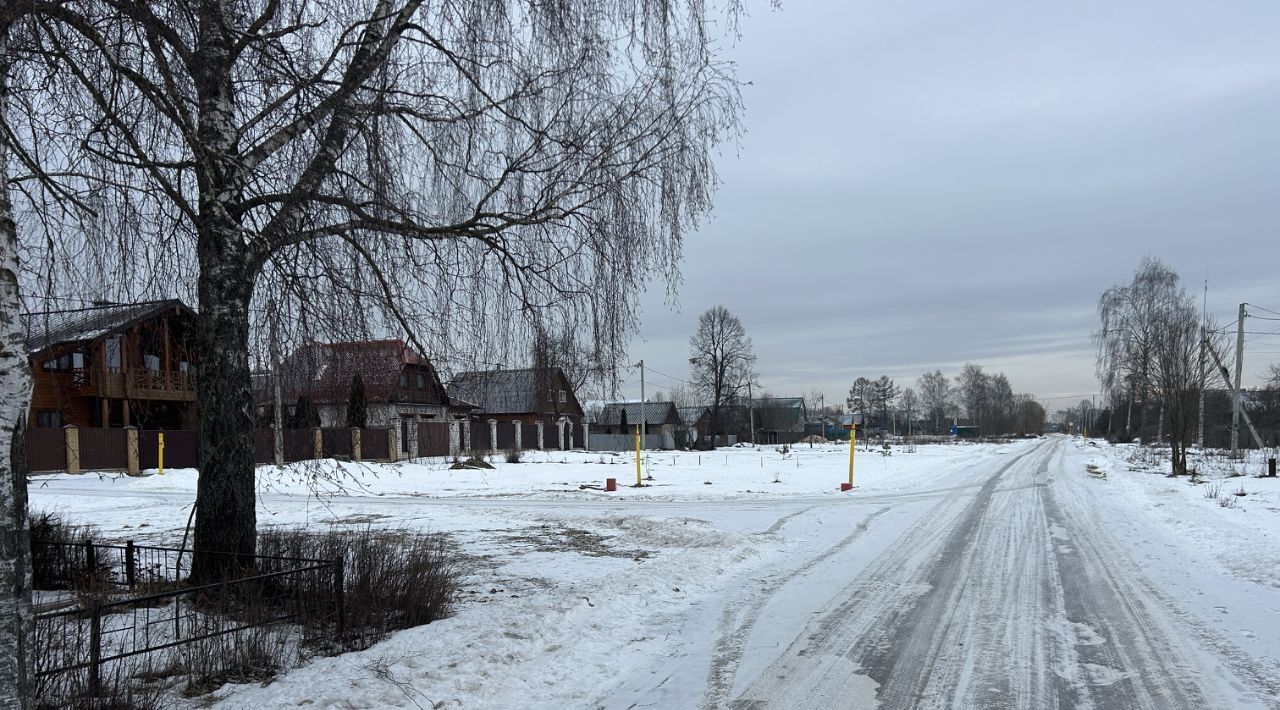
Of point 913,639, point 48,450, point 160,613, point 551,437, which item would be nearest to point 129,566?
point 160,613

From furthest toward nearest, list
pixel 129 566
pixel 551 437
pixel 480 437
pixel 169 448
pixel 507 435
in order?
pixel 551 437 < pixel 507 435 < pixel 480 437 < pixel 169 448 < pixel 129 566

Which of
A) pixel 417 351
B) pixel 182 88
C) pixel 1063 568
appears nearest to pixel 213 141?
pixel 182 88

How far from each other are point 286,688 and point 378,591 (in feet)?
5.46

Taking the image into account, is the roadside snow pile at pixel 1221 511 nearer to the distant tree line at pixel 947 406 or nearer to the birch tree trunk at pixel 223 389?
the birch tree trunk at pixel 223 389

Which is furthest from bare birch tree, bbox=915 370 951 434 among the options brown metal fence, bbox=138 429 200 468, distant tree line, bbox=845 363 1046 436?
brown metal fence, bbox=138 429 200 468

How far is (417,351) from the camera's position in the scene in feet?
21.1

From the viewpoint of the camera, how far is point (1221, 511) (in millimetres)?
14977

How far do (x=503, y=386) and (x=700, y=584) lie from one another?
3.74 metres

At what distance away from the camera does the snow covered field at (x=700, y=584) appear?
17.4 ft

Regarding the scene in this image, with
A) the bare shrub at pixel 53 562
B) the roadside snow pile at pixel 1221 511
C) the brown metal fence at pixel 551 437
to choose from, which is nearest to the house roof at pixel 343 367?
the bare shrub at pixel 53 562

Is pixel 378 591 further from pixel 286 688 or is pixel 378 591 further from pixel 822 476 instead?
pixel 822 476

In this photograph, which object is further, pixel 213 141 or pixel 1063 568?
pixel 1063 568

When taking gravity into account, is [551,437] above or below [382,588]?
below

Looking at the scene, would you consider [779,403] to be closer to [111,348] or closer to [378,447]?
[378,447]
